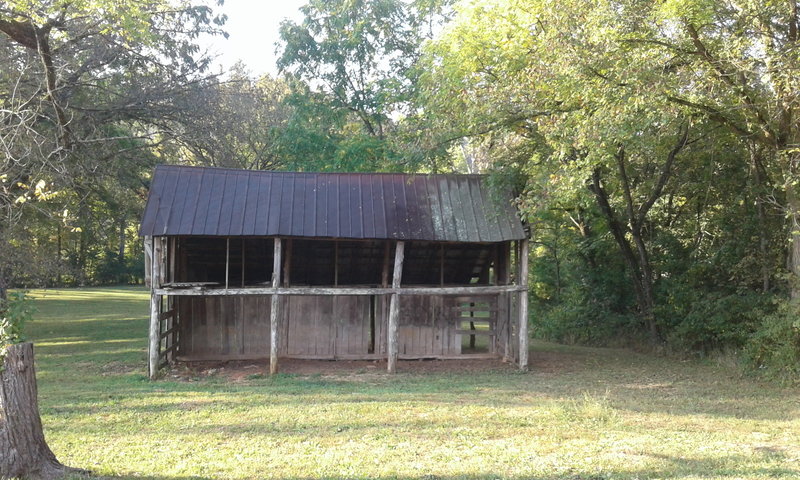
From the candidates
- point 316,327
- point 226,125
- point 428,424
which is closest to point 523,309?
point 316,327

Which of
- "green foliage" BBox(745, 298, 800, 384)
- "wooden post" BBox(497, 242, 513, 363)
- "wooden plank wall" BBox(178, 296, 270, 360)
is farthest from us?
"wooden post" BBox(497, 242, 513, 363)

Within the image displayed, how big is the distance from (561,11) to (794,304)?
276 inches

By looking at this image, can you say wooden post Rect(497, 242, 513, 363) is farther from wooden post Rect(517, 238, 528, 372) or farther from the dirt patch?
wooden post Rect(517, 238, 528, 372)

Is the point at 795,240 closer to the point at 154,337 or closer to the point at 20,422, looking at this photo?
the point at 154,337

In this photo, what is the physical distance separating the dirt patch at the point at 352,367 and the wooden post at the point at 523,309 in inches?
14.7

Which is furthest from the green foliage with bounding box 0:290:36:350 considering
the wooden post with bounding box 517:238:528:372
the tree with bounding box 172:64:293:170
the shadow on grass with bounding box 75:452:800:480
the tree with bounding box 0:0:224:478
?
the tree with bounding box 172:64:293:170

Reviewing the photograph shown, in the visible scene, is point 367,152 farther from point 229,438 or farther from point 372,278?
point 229,438

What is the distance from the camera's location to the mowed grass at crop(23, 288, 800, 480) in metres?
6.90

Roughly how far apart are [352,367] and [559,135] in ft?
22.6

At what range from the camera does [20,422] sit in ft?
19.9

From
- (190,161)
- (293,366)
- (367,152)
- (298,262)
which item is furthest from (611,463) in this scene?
(190,161)

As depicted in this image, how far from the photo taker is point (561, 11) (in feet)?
38.8

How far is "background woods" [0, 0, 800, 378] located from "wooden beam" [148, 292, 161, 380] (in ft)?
8.00

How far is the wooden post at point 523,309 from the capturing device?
14188 millimetres
